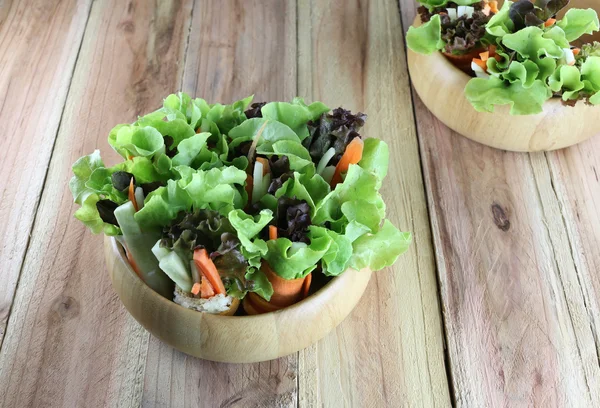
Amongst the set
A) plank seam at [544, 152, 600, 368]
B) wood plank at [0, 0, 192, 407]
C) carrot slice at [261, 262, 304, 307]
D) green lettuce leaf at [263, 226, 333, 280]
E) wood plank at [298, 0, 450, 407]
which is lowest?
plank seam at [544, 152, 600, 368]

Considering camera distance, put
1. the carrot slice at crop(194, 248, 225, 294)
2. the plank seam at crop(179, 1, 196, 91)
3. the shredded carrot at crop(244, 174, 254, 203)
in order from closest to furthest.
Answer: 1. the carrot slice at crop(194, 248, 225, 294)
2. the shredded carrot at crop(244, 174, 254, 203)
3. the plank seam at crop(179, 1, 196, 91)

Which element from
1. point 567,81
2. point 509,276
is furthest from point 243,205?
point 567,81

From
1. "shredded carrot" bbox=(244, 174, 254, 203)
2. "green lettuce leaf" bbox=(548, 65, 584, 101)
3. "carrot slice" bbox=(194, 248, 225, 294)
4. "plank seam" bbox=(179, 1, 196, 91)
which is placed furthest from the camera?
"plank seam" bbox=(179, 1, 196, 91)

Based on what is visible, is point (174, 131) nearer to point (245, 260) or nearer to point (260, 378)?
point (245, 260)

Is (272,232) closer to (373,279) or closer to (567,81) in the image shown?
(373,279)

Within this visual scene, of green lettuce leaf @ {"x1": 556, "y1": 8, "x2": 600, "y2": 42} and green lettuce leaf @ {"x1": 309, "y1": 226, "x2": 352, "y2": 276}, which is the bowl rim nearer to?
green lettuce leaf @ {"x1": 309, "y1": 226, "x2": 352, "y2": 276}

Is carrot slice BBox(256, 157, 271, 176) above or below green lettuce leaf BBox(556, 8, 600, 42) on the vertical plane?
above

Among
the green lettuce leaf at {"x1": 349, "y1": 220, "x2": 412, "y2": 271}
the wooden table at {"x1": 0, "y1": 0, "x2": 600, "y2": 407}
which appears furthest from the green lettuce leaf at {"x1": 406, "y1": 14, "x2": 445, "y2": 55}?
the green lettuce leaf at {"x1": 349, "y1": 220, "x2": 412, "y2": 271}
